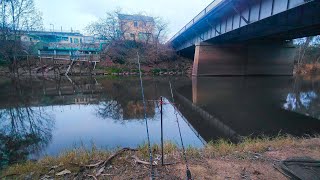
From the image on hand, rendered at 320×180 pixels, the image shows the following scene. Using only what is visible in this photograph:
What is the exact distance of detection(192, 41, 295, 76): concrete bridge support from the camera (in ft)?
92.8

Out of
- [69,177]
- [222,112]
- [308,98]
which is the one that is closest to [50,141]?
[69,177]

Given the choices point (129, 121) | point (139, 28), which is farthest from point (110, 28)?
point (129, 121)

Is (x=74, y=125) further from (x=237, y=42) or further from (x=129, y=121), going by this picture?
(x=237, y=42)

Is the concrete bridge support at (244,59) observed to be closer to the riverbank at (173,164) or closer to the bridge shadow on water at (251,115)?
the bridge shadow on water at (251,115)

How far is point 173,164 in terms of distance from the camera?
14.3 ft

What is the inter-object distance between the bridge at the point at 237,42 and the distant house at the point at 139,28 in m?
9.02

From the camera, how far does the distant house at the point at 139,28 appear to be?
42.0m

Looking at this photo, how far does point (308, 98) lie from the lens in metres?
15.0

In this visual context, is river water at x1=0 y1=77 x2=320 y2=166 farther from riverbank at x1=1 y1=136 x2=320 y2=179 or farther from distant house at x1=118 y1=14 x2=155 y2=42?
distant house at x1=118 y1=14 x2=155 y2=42

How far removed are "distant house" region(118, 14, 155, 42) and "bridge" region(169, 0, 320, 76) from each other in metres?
9.02

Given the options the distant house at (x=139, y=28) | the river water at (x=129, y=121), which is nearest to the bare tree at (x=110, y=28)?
the distant house at (x=139, y=28)

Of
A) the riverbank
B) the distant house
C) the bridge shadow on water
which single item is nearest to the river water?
the bridge shadow on water

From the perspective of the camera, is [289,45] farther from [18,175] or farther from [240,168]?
[18,175]

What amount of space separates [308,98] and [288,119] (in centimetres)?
668
